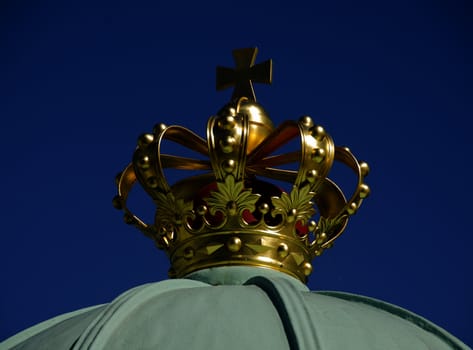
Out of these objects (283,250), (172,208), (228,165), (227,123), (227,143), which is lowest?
(283,250)

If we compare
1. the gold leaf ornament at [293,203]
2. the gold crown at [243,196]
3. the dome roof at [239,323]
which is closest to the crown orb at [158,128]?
the gold crown at [243,196]

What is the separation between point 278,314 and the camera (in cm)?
836

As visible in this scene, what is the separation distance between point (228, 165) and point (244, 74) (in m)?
1.97

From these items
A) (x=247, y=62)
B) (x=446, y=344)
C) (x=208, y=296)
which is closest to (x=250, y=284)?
(x=208, y=296)

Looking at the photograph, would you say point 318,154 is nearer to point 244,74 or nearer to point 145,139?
point 145,139

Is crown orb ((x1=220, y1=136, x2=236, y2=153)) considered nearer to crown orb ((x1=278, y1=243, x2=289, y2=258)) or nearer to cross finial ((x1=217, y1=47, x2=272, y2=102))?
crown orb ((x1=278, y1=243, x2=289, y2=258))

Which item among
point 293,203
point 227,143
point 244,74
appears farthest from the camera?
point 244,74

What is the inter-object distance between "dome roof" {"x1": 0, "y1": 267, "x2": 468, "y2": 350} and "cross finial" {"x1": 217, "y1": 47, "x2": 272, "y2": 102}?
2.69m

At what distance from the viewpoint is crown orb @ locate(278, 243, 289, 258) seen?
32.7 ft

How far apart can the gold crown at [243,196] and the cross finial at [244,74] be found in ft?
2.39

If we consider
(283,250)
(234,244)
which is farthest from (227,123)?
(283,250)

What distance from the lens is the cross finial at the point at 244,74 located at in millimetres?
11469

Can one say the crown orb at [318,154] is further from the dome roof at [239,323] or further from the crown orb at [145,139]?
the crown orb at [145,139]

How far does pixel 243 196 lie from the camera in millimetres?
9922
